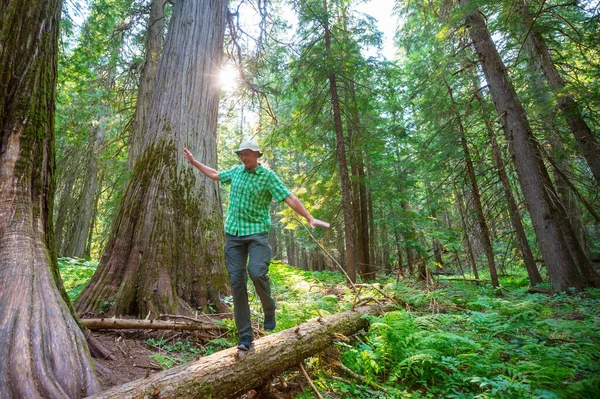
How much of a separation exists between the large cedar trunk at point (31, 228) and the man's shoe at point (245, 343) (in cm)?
117

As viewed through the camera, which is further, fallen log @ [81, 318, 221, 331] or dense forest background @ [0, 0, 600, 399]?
fallen log @ [81, 318, 221, 331]

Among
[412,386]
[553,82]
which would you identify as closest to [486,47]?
[553,82]

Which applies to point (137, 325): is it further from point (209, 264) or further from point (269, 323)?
point (269, 323)

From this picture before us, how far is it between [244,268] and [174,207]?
7.11 feet

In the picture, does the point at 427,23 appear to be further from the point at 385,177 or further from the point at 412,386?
the point at 412,386

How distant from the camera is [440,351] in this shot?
3631 mm

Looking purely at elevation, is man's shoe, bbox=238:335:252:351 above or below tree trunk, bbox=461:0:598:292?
below

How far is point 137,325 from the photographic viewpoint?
372 cm

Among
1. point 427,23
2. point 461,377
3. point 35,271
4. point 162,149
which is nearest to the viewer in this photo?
point 35,271

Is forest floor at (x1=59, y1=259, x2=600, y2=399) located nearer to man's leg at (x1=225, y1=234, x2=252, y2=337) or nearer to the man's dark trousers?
man's leg at (x1=225, y1=234, x2=252, y2=337)

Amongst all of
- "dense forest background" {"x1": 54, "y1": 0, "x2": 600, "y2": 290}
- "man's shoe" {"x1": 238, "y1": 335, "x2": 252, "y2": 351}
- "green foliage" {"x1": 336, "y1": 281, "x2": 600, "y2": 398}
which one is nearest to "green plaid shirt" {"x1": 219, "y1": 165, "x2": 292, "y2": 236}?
"man's shoe" {"x1": 238, "y1": 335, "x2": 252, "y2": 351}

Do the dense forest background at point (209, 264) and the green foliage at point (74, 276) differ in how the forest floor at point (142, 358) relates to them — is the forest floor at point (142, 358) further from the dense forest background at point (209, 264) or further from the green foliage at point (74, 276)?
the green foliage at point (74, 276)

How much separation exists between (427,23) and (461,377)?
12.2 metres

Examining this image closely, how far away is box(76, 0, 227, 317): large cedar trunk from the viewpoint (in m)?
4.24
